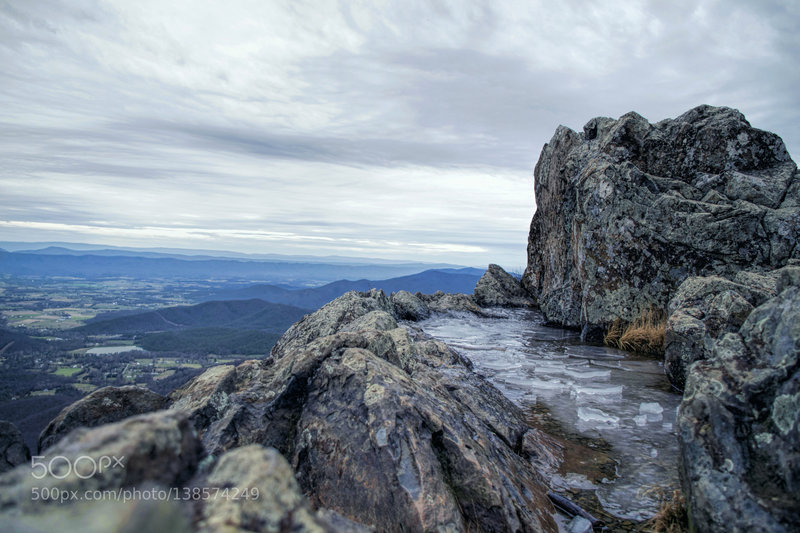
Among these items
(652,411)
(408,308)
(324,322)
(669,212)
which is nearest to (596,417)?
(652,411)

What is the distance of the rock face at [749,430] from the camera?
411 centimetres

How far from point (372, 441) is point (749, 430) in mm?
4188

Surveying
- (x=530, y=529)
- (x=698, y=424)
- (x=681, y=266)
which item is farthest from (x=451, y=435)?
(x=681, y=266)

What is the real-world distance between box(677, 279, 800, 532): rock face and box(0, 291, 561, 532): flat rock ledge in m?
1.95

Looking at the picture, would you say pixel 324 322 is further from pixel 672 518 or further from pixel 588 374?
pixel 672 518

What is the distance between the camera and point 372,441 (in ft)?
16.9

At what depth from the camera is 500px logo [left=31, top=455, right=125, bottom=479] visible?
230cm

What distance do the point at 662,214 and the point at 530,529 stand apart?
54.0ft

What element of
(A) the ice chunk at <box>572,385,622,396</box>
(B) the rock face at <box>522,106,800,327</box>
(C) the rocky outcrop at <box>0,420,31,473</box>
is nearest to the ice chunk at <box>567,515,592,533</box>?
(A) the ice chunk at <box>572,385,622,396</box>

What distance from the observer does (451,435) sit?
5.58m

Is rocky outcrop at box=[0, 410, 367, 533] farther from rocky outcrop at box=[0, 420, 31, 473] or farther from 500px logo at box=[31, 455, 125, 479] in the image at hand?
rocky outcrop at box=[0, 420, 31, 473]

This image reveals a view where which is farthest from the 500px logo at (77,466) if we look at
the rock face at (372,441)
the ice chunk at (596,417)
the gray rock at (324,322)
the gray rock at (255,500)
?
the gray rock at (324,322)

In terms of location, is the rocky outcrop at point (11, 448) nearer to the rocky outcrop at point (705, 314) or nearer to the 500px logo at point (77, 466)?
the 500px logo at point (77, 466)

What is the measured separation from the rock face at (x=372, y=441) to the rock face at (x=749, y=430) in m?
1.96
